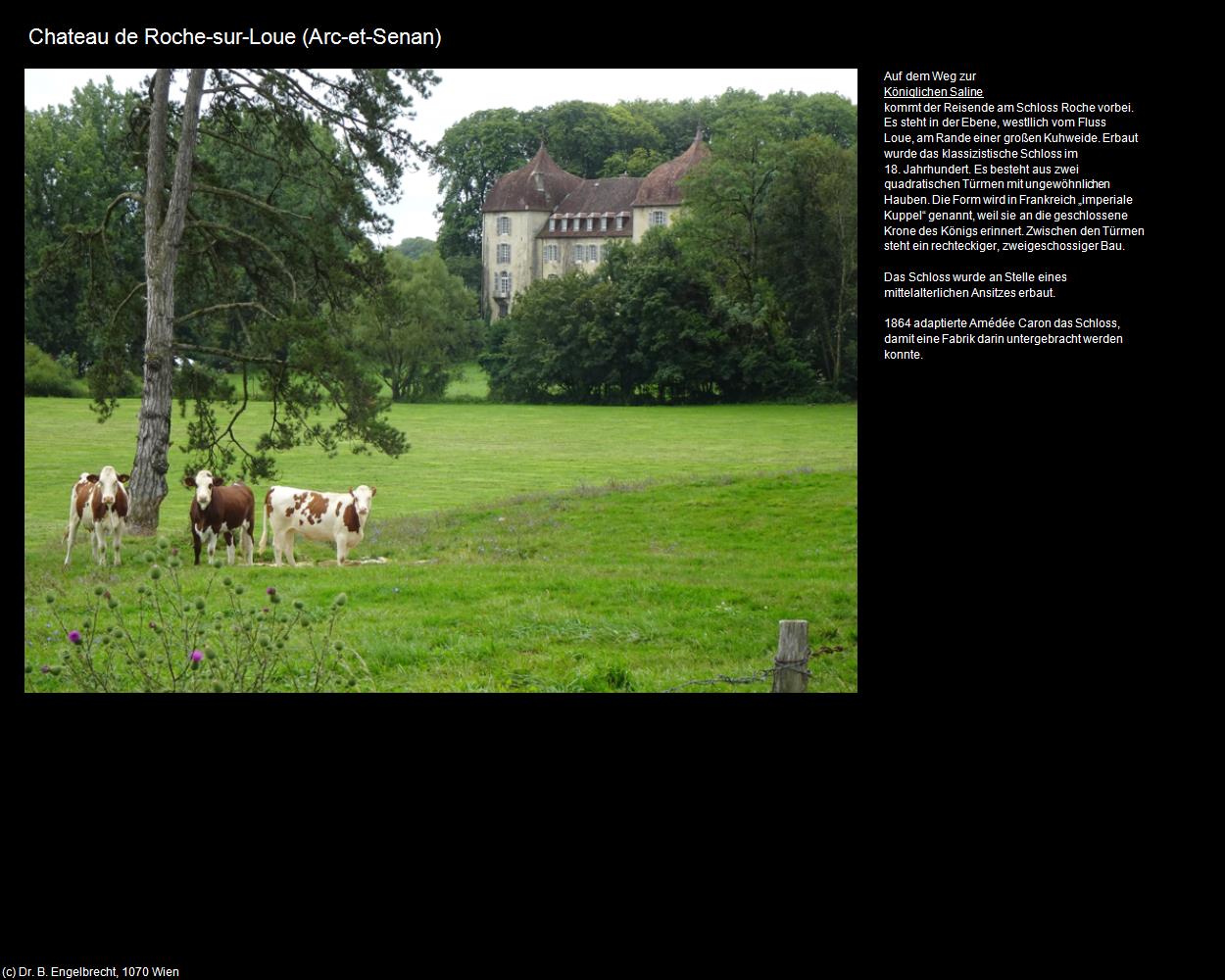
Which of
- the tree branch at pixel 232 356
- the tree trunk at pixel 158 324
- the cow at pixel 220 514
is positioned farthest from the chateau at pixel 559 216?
the tree trunk at pixel 158 324

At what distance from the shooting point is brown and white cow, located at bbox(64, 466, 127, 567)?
1045 centimetres

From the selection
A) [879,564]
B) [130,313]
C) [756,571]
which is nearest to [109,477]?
[130,313]

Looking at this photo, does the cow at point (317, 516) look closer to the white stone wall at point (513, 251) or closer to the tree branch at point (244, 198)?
the white stone wall at point (513, 251)

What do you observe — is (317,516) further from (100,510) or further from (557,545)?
(557,545)

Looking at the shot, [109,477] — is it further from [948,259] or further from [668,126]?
[948,259]

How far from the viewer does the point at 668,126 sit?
8.96 m

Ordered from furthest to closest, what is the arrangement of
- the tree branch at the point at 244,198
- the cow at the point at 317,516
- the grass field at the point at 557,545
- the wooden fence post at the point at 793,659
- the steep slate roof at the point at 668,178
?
1. the tree branch at the point at 244,198
2. the cow at the point at 317,516
3. the steep slate roof at the point at 668,178
4. the grass field at the point at 557,545
5. the wooden fence post at the point at 793,659

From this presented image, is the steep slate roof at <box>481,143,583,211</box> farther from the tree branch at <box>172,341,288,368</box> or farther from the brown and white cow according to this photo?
the brown and white cow

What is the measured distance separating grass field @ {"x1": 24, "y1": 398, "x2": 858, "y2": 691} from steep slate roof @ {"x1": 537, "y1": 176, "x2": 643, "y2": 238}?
193cm

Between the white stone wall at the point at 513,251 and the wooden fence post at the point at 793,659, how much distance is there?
4924 millimetres

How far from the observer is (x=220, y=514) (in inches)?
428

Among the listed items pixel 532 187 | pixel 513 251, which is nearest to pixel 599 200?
pixel 532 187

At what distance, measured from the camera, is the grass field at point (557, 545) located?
26.8 ft

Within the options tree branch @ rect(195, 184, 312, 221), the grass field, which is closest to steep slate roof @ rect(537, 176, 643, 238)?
the grass field
